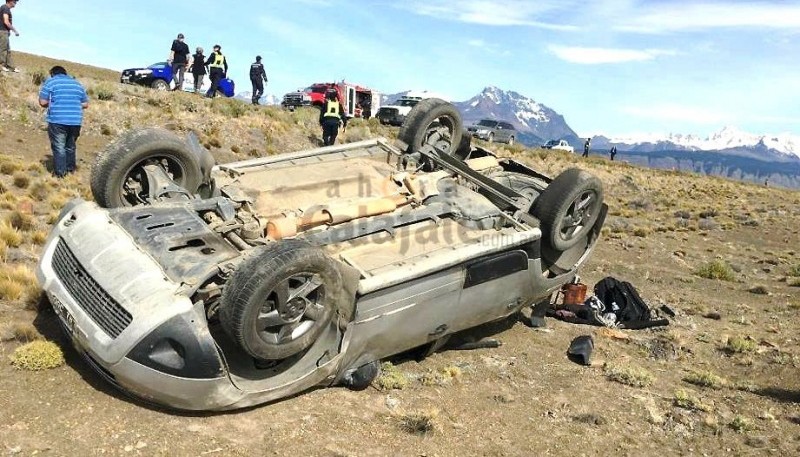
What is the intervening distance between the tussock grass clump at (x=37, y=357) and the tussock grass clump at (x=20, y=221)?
3.53 metres

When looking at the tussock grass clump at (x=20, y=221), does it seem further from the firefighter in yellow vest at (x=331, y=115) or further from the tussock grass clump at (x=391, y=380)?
the firefighter in yellow vest at (x=331, y=115)

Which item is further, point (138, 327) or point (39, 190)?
point (39, 190)

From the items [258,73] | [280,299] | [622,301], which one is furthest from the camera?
[258,73]

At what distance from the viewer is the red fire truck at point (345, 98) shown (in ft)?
86.8

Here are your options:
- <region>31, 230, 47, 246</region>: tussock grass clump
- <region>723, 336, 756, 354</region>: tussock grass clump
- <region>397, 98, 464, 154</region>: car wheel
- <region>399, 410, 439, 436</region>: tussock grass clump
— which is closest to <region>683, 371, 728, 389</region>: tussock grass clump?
<region>723, 336, 756, 354</region>: tussock grass clump

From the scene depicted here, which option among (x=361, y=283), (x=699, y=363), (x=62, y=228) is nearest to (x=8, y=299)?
(x=62, y=228)

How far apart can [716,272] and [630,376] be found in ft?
21.8

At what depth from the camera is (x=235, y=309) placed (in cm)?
387

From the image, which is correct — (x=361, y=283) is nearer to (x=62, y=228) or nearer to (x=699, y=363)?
(x=62, y=228)

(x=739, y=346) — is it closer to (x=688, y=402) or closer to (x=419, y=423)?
(x=688, y=402)

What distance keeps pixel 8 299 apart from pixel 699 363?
22.3 feet

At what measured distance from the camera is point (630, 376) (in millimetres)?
5871

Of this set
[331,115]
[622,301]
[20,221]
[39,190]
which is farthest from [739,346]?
[331,115]

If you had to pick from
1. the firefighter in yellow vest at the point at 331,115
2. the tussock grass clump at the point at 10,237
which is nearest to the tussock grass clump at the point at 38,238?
the tussock grass clump at the point at 10,237
